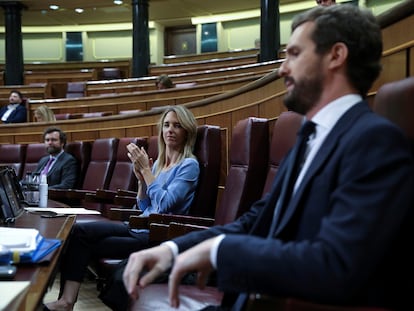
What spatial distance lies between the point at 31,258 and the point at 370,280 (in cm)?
41

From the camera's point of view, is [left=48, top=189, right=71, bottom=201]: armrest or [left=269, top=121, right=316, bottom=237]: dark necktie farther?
[left=48, top=189, right=71, bottom=201]: armrest

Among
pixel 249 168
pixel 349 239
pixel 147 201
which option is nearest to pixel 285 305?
pixel 349 239

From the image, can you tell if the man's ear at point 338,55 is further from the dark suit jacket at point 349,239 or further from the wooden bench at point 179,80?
the wooden bench at point 179,80

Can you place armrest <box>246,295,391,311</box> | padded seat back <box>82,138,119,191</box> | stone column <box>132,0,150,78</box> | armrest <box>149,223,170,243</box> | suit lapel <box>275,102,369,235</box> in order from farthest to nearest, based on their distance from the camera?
1. stone column <box>132,0,150,78</box>
2. padded seat back <box>82,138,119,191</box>
3. armrest <box>149,223,170,243</box>
4. suit lapel <box>275,102,369,235</box>
5. armrest <box>246,295,391,311</box>

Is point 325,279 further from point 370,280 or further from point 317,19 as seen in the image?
point 317,19

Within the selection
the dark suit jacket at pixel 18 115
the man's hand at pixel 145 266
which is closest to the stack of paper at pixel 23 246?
the man's hand at pixel 145 266

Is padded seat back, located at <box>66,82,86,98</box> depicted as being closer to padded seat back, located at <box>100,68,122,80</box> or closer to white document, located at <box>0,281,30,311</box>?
padded seat back, located at <box>100,68,122,80</box>

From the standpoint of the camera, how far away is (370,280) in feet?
1.64

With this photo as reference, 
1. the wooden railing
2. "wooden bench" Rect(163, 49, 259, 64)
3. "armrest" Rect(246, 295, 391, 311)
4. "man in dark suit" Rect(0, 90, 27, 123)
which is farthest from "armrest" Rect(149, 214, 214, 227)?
"wooden bench" Rect(163, 49, 259, 64)

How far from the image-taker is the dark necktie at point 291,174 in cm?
62

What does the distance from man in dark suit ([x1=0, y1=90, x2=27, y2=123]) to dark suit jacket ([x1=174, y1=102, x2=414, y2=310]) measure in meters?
3.62

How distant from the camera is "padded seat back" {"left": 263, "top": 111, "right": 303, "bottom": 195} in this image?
1.04 meters

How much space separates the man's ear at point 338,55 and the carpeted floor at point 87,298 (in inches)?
46.5

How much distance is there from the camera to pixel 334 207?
0.50 metres
